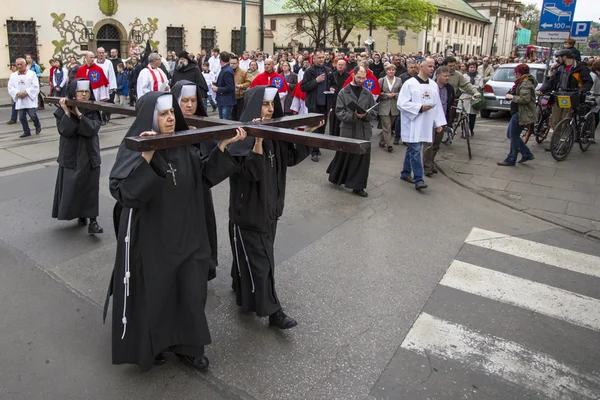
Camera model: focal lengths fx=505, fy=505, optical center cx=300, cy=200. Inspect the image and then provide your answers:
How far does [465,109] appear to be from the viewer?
1127 centimetres

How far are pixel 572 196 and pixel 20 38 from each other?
74.6ft

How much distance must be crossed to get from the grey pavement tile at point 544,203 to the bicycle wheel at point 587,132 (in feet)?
13.1

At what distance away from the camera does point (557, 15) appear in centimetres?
1118

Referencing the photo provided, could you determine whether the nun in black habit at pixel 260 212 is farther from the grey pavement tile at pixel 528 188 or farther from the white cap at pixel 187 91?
the grey pavement tile at pixel 528 188

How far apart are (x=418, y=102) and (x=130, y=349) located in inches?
235

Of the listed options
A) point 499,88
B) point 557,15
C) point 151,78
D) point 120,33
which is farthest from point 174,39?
point 557,15

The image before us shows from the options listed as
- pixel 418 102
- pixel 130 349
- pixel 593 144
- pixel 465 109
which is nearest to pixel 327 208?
pixel 418 102

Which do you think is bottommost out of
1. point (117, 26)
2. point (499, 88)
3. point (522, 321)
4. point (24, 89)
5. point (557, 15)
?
point (522, 321)

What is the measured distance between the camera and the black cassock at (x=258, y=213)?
365 cm

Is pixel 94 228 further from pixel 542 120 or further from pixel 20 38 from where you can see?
pixel 20 38

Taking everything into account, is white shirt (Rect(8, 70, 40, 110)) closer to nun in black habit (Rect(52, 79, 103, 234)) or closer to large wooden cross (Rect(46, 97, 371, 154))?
nun in black habit (Rect(52, 79, 103, 234))

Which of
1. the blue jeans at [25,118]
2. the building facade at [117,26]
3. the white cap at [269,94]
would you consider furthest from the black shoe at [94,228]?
the building facade at [117,26]

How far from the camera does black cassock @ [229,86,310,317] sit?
3.65 metres

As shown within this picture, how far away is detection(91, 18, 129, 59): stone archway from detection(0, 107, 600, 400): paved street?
19.7m
